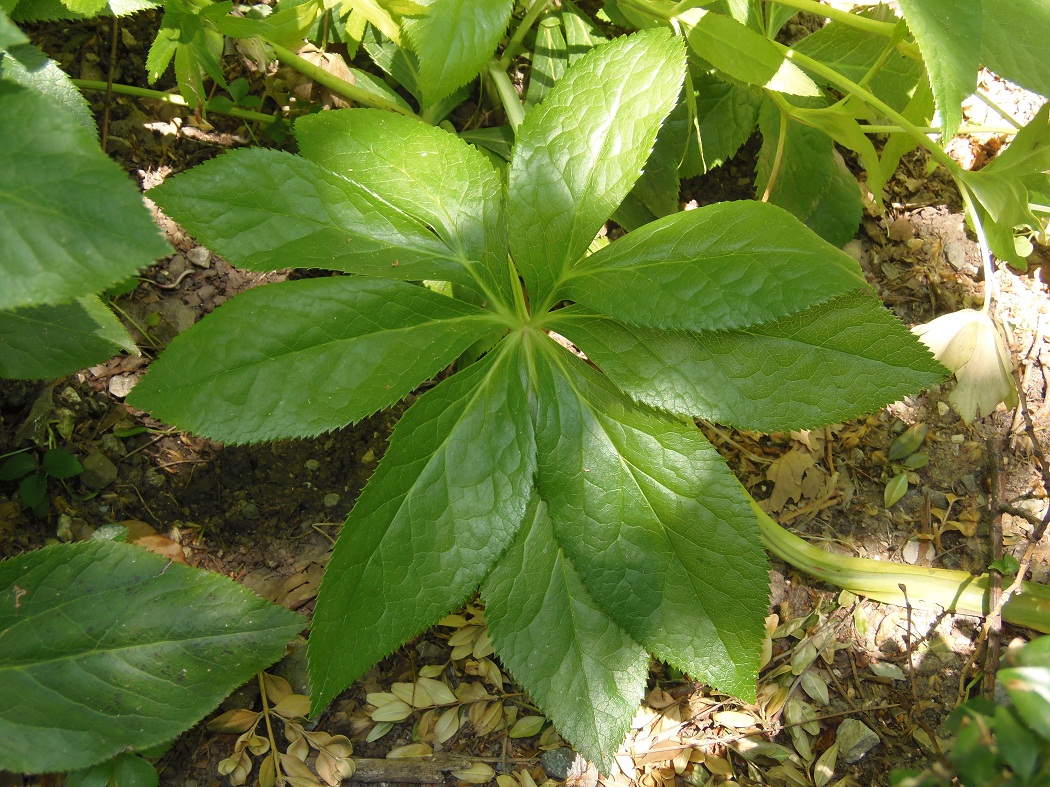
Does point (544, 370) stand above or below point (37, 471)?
above

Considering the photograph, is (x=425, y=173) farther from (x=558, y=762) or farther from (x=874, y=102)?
(x=558, y=762)

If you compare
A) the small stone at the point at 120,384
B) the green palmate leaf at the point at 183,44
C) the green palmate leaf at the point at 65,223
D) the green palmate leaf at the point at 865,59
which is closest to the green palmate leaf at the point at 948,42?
the green palmate leaf at the point at 865,59

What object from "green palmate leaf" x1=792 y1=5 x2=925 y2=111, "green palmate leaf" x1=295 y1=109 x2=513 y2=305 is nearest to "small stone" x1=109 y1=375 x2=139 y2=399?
"green palmate leaf" x1=295 y1=109 x2=513 y2=305

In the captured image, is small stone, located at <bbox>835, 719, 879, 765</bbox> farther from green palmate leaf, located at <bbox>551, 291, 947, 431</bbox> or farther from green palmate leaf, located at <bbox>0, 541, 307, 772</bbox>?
green palmate leaf, located at <bbox>0, 541, 307, 772</bbox>

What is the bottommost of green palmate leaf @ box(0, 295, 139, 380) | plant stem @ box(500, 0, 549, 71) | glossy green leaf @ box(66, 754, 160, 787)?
glossy green leaf @ box(66, 754, 160, 787)

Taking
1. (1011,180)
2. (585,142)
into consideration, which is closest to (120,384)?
(585,142)

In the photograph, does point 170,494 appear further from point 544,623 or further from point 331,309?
point 544,623

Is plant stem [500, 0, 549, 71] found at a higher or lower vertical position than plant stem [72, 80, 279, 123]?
higher
